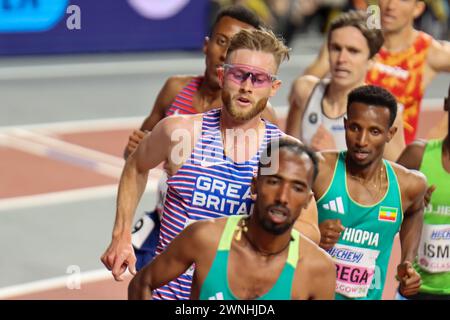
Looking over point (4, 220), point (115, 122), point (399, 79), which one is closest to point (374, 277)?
point (399, 79)

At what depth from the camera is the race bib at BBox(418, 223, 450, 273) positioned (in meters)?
6.14

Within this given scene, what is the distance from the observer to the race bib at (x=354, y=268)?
Result: 5.52m

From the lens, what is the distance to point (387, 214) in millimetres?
5480

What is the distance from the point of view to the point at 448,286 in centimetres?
618

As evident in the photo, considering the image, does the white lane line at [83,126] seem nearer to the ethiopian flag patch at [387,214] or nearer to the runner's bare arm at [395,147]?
the runner's bare arm at [395,147]

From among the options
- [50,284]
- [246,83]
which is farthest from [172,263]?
[50,284]

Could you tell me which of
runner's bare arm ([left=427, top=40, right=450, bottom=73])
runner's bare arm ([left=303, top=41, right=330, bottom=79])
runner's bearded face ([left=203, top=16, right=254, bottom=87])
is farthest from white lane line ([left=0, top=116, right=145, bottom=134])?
runner's bearded face ([left=203, top=16, right=254, bottom=87])

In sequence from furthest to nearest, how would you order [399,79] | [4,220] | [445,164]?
[4,220]
[399,79]
[445,164]

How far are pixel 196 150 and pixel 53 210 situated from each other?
20.5 ft

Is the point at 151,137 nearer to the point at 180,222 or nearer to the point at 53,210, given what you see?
the point at 180,222

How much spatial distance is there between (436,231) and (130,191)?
2.03m

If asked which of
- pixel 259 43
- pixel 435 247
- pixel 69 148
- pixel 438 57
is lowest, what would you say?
pixel 435 247

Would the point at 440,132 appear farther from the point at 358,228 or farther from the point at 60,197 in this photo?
the point at 60,197

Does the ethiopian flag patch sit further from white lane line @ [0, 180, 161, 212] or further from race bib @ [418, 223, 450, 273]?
white lane line @ [0, 180, 161, 212]
